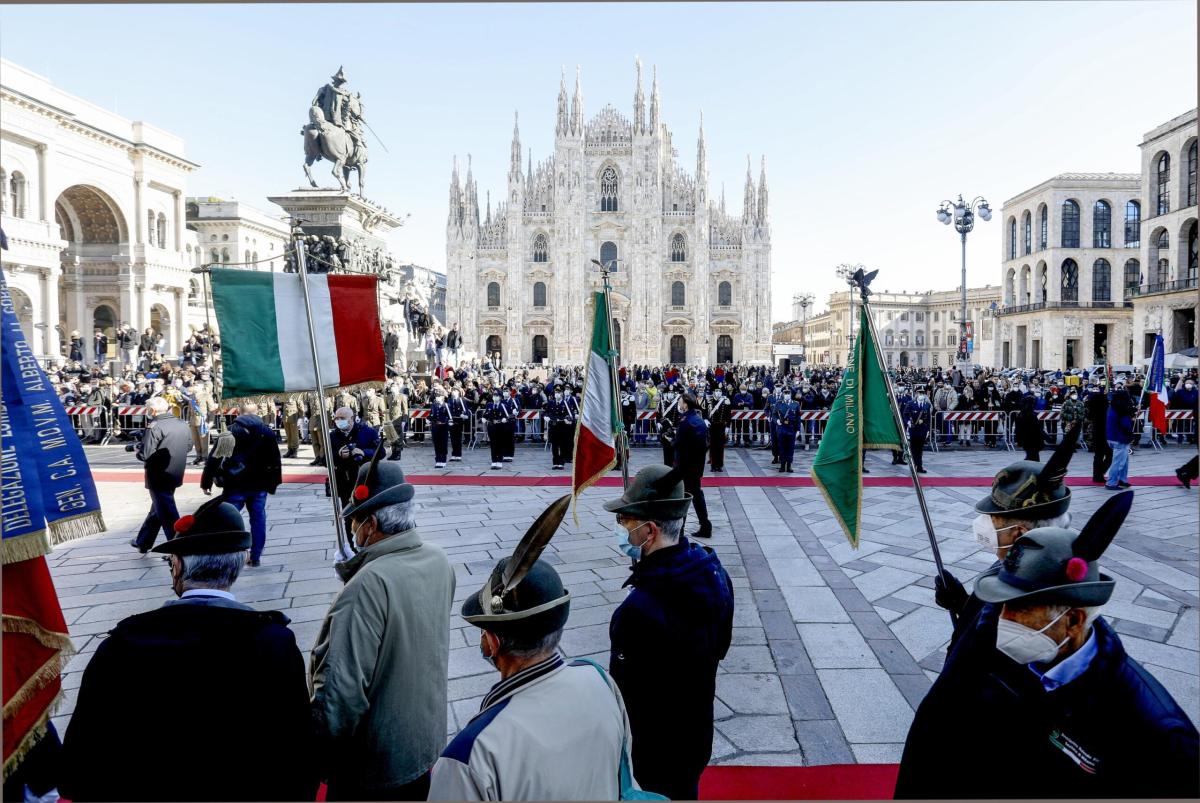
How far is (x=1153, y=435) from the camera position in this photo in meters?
14.3

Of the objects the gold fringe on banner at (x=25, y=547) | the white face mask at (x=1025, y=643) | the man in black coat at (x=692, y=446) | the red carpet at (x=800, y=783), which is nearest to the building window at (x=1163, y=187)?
the man in black coat at (x=692, y=446)

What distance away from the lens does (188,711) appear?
175 cm

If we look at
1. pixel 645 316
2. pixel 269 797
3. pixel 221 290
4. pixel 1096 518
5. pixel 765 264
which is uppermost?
pixel 765 264

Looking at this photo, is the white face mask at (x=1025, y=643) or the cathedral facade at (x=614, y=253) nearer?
the white face mask at (x=1025, y=643)

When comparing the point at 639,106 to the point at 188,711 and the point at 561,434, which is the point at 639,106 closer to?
the point at 561,434

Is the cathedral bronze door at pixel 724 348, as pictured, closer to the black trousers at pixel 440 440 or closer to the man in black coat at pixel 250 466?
the black trousers at pixel 440 440

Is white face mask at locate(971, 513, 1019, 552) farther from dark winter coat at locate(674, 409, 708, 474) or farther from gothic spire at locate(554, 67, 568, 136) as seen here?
gothic spire at locate(554, 67, 568, 136)

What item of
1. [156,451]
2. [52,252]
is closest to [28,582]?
[156,451]

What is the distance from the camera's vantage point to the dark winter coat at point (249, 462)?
6.01 m

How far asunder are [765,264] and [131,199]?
42110 millimetres

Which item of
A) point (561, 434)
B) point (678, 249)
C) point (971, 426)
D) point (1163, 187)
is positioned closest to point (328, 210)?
point (561, 434)

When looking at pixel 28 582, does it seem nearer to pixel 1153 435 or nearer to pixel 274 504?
pixel 274 504

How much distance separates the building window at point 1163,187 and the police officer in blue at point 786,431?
1361 inches

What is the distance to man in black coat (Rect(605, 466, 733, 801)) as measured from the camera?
2.37 meters
